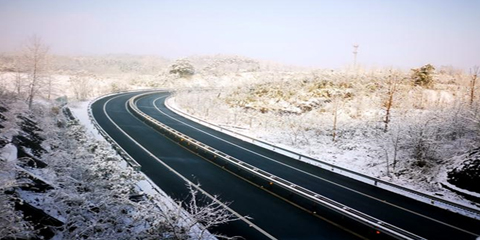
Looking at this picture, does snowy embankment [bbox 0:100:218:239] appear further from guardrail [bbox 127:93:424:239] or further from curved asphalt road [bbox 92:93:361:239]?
guardrail [bbox 127:93:424:239]

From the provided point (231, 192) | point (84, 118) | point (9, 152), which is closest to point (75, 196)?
point (9, 152)

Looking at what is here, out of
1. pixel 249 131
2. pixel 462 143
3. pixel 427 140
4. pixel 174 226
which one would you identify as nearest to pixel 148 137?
pixel 249 131

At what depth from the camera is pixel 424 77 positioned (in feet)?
129

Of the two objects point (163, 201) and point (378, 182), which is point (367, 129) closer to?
point (378, 182)

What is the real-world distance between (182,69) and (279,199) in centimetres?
7306

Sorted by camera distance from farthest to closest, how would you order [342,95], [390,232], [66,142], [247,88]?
[247,88] < [342,95] < [66,142] < [390,232]

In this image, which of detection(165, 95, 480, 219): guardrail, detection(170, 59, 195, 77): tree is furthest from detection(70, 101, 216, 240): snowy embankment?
detection(170, 59, 195, 77): tree

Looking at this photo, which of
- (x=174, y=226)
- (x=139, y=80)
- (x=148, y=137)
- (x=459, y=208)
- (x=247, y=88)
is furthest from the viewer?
(x=139, y=80)

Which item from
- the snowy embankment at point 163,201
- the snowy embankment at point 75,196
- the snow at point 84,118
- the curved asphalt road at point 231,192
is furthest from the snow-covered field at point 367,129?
the snowy embankment at point 75,196

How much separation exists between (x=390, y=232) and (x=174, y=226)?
833 centimetres

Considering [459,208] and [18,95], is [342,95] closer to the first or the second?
[459,208]

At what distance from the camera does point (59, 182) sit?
13.0 m

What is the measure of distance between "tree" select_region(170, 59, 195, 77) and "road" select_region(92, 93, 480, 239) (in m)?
57.4

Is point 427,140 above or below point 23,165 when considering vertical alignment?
above
